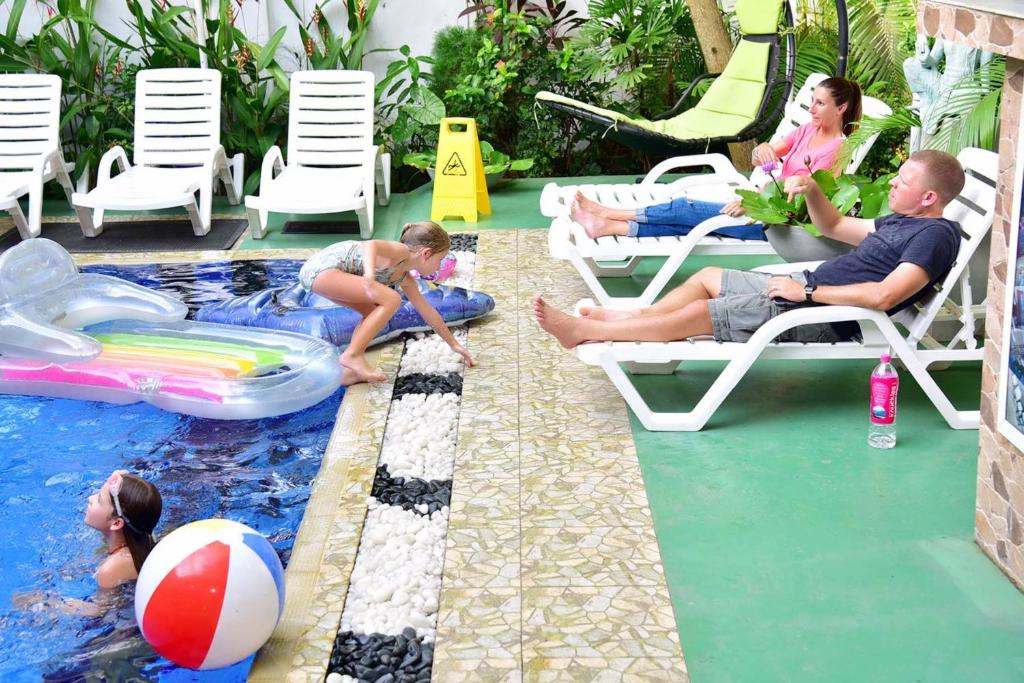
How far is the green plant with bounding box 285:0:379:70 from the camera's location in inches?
360

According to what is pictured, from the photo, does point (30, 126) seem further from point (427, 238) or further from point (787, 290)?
point (787, 290)

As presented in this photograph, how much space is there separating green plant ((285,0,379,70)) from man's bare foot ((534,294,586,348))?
5390 mm

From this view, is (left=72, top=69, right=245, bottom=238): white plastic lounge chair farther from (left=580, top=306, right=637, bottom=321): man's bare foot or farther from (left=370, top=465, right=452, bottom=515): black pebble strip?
(left=370, top=465, right=452, bottom=515): black pebble strip

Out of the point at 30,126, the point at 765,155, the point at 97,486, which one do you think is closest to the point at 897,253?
the point at 765,155

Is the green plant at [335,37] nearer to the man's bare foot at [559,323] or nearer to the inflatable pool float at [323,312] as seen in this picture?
the inflatable pool float at [323,312]

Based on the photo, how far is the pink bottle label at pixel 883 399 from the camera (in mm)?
4102

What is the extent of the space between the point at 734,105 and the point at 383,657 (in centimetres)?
602

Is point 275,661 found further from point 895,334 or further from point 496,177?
point 496,177

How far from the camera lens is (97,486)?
164 inches

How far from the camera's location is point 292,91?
8422mm

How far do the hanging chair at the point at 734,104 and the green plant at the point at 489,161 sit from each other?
594 mm

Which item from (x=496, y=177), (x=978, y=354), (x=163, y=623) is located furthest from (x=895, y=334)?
(x=496, y=177)

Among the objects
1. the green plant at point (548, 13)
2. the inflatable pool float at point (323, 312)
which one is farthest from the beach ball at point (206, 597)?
the green plant at point (548, 13)

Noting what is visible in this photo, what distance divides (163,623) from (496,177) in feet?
21.2
